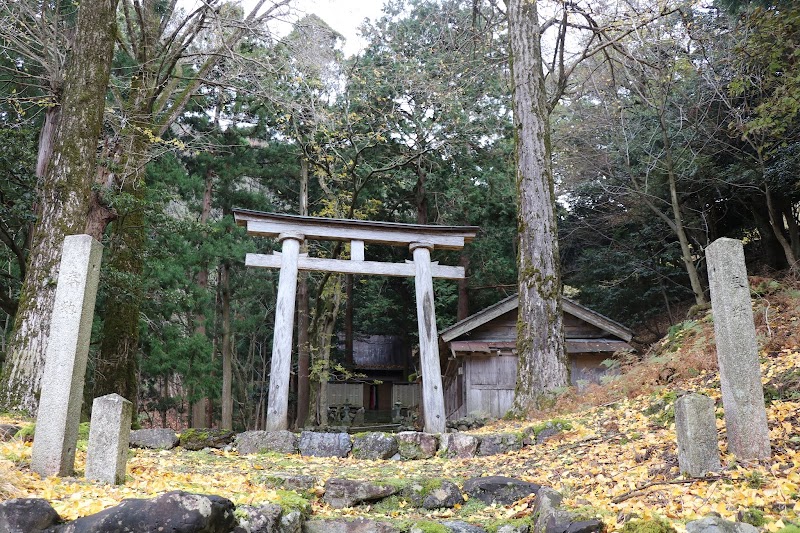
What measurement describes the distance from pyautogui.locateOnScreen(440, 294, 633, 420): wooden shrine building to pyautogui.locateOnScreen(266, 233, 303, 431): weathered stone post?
6485 mm

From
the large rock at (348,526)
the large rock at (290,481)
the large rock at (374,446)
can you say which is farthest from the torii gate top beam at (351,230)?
the large rock at (348,526)

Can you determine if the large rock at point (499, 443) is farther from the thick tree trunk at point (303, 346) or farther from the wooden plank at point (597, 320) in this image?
the thick tree trunk at point (303, 346)

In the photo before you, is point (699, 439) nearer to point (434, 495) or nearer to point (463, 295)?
point (434, 495)

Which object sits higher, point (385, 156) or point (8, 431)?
point (385, 156)

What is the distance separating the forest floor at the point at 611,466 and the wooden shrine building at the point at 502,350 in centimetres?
574

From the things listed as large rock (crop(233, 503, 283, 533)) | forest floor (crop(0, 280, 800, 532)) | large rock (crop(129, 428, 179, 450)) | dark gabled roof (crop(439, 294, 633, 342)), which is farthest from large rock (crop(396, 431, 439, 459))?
dark gabled roof (crop(439, 294, 633, 342))

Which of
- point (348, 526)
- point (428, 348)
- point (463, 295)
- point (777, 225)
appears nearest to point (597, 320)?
point (777, 225)

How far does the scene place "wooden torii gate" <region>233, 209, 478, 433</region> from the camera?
34.0ft

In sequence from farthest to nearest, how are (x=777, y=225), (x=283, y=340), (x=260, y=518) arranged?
1. (x=777, y=225)
2. (x=283, y=340)
3. (x=260, y=518)

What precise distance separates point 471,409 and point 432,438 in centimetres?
789

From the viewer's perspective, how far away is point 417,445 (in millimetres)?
9008

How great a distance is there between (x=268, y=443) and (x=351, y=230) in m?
4.19

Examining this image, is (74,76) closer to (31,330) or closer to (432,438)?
(31,330)

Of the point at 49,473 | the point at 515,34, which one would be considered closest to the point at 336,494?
the point at 49,473
